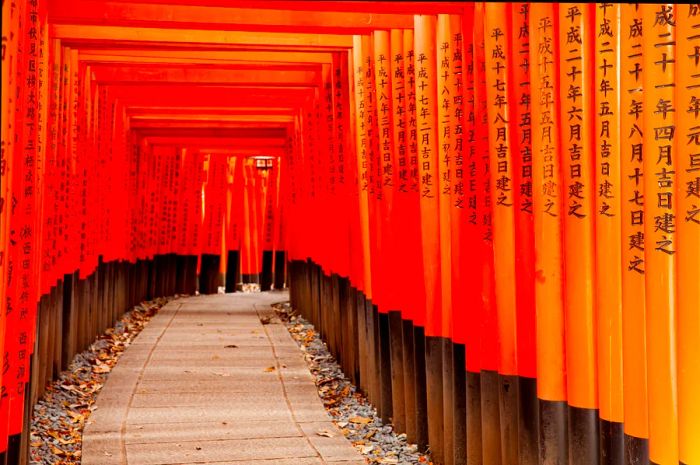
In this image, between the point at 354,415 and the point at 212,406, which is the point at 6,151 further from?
the point at 354,415

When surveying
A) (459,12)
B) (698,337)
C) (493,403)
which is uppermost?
(459,12)

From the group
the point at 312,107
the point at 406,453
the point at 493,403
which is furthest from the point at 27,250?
the point at 312,107

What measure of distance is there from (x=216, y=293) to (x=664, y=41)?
15763 millimetres

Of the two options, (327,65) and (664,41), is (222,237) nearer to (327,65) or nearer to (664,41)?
(327,65)

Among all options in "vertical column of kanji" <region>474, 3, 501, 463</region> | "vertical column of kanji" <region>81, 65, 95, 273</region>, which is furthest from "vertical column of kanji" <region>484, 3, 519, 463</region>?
"vertical column of kanji" <region>81, 65, 95, 273</region>

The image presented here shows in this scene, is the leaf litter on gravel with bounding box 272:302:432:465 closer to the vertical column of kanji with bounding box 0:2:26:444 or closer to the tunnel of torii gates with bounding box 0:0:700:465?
the tunnel of torii gates with bounding box 0:0:700:465

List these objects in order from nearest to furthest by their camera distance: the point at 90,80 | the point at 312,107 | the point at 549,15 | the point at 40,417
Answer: the point at 549,15
the point at 40,417
the point at 90,80
the point at 312,107

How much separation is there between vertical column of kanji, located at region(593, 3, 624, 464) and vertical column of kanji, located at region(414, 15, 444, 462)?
2.12 metres

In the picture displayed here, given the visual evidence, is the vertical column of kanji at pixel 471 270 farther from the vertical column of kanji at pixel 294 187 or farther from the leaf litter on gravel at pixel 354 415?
the vertical column of kanji at pixel 294 187

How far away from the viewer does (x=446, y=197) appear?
5.23 meters

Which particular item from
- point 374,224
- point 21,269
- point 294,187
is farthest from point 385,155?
point 294,187

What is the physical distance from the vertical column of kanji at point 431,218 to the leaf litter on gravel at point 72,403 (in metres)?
2.57

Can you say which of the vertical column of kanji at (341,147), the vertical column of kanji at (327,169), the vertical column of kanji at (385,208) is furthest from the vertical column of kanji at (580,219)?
the vertical column of kanji at (327,169)

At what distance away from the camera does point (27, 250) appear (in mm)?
4207
